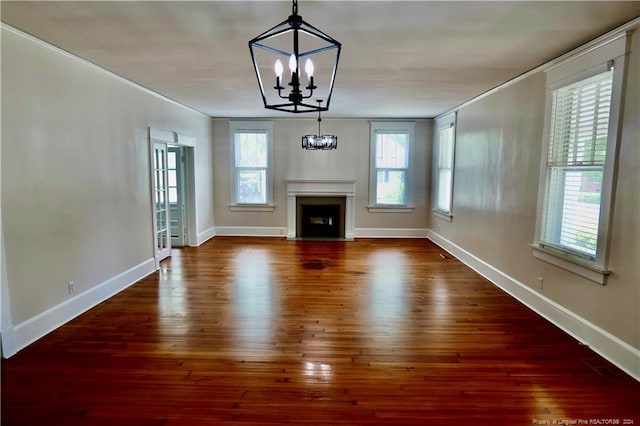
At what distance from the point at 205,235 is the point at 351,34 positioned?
18.3ft

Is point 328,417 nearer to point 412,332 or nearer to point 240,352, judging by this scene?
point 240,352

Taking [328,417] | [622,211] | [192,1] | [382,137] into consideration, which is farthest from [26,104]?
[382,137]

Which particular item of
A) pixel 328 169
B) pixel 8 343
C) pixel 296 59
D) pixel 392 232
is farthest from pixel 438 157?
pixel 8 343

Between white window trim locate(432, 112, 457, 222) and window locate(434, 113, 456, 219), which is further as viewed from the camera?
window locate(434, 113, 456, 219)

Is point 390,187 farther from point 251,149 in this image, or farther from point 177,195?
point 177,195

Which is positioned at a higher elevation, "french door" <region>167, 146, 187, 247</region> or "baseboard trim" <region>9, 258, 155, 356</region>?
"french door" <region>167, 146, 187, 247</region>

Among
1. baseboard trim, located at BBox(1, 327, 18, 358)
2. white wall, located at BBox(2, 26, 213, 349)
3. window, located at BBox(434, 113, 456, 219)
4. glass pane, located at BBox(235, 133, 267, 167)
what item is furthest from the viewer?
glass pane, located at BBox(235, 133, 267, 167)

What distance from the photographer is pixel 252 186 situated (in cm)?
771

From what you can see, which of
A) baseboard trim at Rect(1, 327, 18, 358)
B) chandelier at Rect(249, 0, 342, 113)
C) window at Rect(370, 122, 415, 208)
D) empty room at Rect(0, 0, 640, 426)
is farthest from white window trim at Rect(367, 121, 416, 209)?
baseboard trim at Rect(1, 327, 18, 358)

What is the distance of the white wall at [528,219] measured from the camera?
2.58 meters

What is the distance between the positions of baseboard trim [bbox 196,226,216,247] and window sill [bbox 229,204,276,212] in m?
0.66

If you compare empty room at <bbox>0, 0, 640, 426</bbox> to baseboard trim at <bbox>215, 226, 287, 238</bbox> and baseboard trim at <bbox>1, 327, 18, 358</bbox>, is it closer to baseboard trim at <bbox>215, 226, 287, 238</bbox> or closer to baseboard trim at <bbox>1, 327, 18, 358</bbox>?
baseboard trim at <bbox>1, 327, 18, 358</bbox>

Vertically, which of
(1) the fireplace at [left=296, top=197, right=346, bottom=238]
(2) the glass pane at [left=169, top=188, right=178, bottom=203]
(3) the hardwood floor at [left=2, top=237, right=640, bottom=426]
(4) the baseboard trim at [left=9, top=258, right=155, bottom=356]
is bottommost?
(3) the hardwood floor at [left=2, top=237, right=640, bottom=426]

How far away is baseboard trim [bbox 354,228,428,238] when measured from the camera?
7746 millimetres
